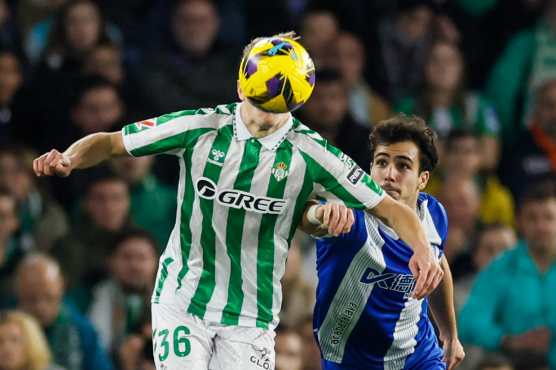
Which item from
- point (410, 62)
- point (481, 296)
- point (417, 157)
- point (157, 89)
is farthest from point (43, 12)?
point (417, 157)

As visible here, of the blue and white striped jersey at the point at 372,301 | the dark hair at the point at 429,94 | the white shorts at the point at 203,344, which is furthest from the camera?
the dark hair at the point at 429,94

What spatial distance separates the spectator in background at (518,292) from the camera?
390 inches

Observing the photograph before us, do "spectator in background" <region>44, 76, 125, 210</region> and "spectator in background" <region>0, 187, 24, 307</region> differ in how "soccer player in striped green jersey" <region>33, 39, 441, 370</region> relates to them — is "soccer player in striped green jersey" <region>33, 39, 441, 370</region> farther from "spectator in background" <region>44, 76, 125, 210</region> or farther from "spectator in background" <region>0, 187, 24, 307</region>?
"spectator in background" <region>44, 76, 125, 210</region>

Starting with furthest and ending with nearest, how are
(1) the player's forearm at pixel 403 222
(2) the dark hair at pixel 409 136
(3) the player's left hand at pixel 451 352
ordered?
(3) the player's left hand at pixel 451 352
(2) the dark hair at pixel 409 136
(1) the player's forearm at pixel 403 222

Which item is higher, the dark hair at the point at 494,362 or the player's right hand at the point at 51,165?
the dark hair at the point at 494,362

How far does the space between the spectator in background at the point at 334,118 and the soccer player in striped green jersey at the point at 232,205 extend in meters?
4.54

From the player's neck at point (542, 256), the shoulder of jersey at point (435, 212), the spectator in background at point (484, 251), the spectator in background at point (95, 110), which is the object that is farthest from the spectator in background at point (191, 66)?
the shoulder of jersey at point (435, 212)

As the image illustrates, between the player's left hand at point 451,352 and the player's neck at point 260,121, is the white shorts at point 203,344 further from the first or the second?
the player's left hand at point 451,352

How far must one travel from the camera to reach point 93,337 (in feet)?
31.5

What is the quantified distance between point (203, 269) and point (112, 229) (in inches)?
151

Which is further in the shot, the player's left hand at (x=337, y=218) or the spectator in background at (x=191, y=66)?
the spectator in background at (x=191, y=66)

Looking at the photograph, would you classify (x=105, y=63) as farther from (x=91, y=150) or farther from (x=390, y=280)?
(x=91, y=150)

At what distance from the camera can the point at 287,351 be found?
956cm

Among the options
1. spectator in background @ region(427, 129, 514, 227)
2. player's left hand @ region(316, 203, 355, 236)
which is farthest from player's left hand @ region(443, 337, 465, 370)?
spectator in background @ region(427, 129, 514, 227)
